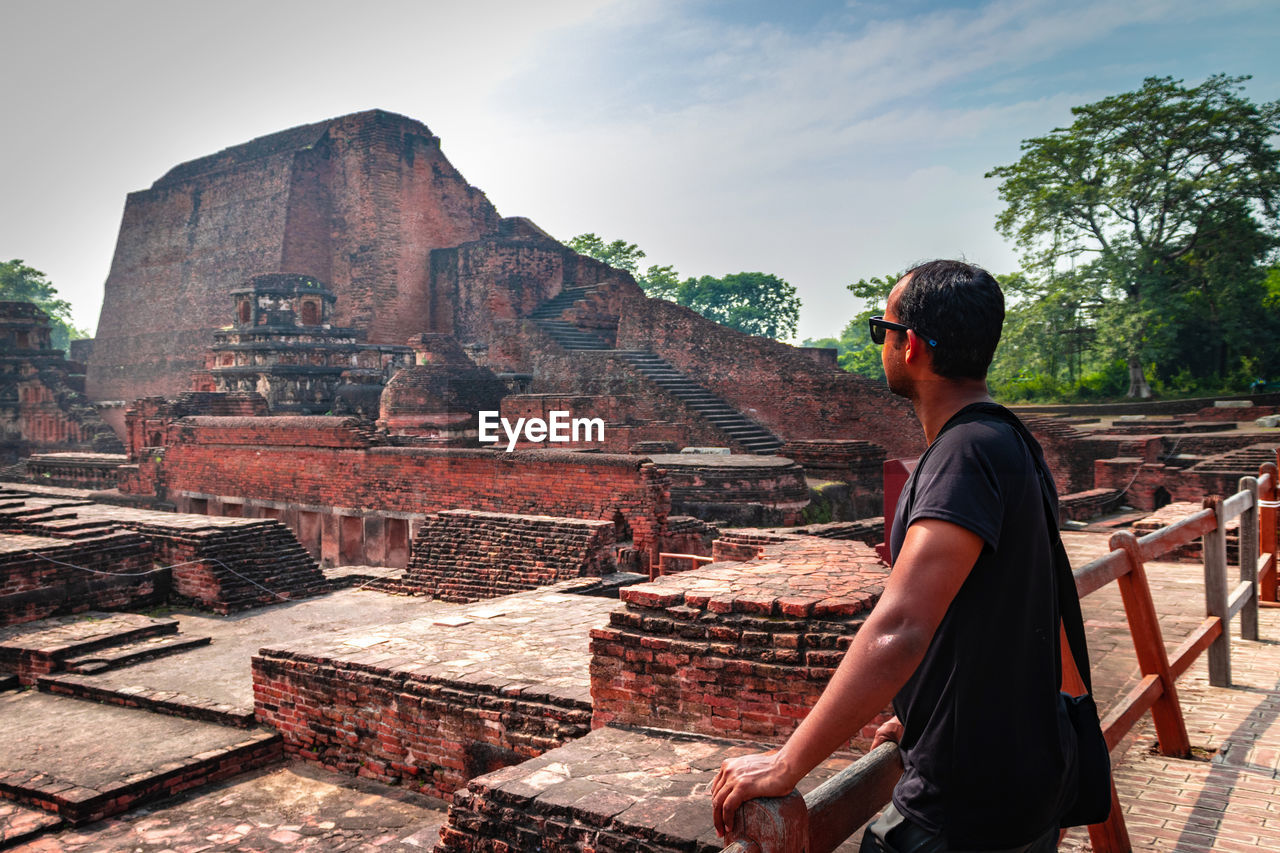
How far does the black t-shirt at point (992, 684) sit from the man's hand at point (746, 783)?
210 mm

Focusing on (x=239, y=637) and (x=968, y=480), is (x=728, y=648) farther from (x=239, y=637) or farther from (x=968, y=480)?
(x=239, y=637)

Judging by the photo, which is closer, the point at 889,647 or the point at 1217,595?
A: the point at 889,647

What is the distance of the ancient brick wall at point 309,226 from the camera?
82.3 feet

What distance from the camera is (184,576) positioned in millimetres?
8242

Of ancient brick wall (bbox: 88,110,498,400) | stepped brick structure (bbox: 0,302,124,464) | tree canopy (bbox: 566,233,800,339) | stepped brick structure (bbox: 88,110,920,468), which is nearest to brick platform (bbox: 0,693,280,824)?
stepped brick structure (bbox: 88,110,920,468)

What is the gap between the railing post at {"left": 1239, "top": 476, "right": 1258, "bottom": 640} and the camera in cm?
424

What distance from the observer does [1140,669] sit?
3.16m

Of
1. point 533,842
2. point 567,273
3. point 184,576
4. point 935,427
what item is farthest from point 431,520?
point 567,273

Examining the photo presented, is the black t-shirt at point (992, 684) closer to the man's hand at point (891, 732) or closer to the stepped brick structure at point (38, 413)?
the man's hand at point (891, 732)

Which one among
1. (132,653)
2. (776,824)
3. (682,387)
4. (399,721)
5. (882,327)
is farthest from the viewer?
(682,387)

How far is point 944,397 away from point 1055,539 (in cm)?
27

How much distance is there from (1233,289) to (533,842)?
2364cm

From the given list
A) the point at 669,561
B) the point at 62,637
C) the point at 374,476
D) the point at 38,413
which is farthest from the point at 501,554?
the point at 38,413

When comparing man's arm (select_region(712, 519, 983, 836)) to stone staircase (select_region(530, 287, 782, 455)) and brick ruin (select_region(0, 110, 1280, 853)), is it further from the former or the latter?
stone staircase (select_region(530, 287, 782, 455))
